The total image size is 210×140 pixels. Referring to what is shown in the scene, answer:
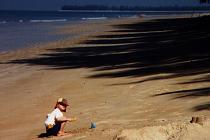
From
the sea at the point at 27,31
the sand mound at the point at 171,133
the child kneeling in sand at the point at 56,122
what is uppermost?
the sea at the point at 27,31

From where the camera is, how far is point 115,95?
13.9 m

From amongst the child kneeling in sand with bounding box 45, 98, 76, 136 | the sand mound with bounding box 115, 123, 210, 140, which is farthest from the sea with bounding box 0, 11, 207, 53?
the sand mound with bounding box 115, 123, 210, 140

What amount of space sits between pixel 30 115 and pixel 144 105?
2419 millimetres

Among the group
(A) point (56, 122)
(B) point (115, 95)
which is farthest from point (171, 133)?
(B) point (115, 95)

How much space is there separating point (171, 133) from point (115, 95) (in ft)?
18.6

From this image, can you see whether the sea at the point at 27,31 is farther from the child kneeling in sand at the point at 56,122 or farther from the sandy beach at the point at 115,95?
the child kneeling in sand at the point at 56,122

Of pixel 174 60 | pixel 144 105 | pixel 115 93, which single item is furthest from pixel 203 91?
pixel 174 60

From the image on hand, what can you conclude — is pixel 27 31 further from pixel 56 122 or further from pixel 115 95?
pixel 56 122

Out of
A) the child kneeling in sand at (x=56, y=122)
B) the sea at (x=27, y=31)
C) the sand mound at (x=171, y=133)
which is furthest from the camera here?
the sea at (x=27, y=31)

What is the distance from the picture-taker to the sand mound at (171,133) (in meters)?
8.04

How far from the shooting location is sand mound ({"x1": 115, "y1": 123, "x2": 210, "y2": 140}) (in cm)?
804

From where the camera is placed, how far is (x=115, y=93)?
46.9 feet

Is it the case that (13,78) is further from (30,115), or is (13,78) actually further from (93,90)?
(30,115)

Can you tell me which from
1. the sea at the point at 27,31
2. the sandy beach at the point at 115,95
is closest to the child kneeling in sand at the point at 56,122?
the sandy beach at the point at 115,95
